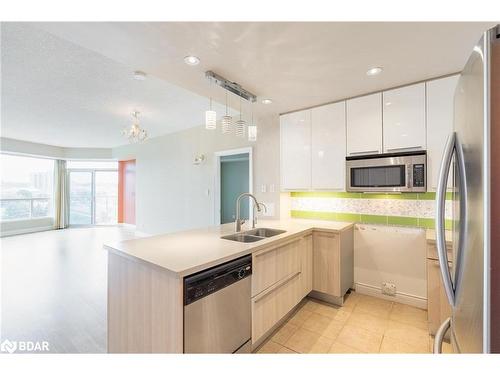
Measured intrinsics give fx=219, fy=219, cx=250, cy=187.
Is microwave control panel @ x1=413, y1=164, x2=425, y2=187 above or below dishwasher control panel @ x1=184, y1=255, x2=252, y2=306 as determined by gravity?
above

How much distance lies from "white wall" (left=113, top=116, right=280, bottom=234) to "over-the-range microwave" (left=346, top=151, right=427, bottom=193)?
Answer: 42.5 inches

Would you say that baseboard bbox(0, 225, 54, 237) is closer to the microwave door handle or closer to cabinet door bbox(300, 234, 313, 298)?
cabinet door bbox(300, 234, 313, 298)

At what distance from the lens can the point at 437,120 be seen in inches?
79.9

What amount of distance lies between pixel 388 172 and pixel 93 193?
353 inches

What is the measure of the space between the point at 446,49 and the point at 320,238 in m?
1.92

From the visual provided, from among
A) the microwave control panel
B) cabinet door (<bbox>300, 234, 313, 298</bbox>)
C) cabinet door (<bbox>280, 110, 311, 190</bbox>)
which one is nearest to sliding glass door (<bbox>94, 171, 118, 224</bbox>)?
cabinet door (<bbox>280, 110, 311, 190</bbox>)

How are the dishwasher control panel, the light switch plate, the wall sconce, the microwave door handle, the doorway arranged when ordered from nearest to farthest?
the microwave door handle
the dishwasher control panel
the light switch plate
the doorway
the wall sconce

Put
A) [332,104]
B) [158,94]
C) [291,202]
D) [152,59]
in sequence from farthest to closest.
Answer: [291,202] → [158,94] → [332,104] → [152,59]

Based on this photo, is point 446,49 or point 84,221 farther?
point 84,221

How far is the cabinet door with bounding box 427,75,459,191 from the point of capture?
198 centimetres

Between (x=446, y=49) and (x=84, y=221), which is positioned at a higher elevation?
(x=446, y=49)
